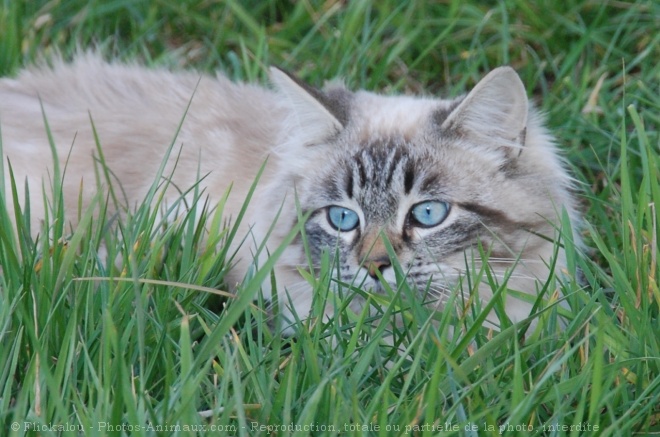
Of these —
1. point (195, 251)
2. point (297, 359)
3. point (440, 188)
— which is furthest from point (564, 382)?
point (195, 251)

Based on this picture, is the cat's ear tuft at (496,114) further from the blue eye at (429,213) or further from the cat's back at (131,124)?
the cat's back at (131,124)

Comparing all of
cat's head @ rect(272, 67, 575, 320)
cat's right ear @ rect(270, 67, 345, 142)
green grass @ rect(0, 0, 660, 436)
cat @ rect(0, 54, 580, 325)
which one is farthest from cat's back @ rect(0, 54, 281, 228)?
green grass @ rect(0, 0, 660, 436)

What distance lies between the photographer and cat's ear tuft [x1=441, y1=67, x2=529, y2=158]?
302 centimetres

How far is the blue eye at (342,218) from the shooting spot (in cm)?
311

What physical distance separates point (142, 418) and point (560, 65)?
3.41m

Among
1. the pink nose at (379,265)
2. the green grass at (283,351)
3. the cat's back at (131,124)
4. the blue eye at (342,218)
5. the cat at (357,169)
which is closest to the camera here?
the green grass at (283,351)

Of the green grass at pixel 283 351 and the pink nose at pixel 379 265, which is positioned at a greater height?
the pink nose at pixel 379 265

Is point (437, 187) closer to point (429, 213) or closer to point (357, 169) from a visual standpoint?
point (429, 213)

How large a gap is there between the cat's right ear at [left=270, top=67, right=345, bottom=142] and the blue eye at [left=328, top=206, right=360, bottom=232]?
33 centimetres

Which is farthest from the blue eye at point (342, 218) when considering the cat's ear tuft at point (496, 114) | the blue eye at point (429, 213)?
the cat's ear tuft at point (496, 114)

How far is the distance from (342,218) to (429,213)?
0.30 meters

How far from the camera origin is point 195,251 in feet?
9.64

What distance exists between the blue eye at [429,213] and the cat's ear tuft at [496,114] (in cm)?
30

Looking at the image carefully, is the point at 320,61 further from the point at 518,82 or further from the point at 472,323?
the point at 472,323
